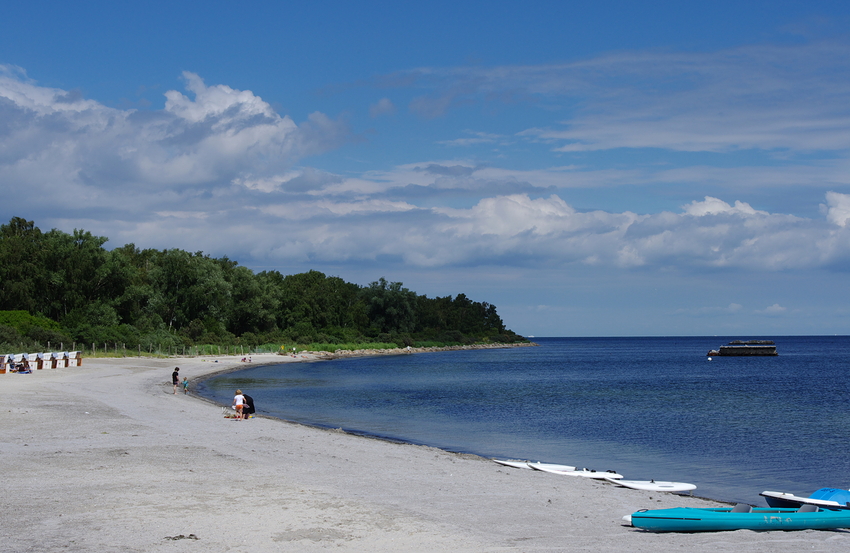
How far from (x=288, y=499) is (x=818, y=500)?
9.99m

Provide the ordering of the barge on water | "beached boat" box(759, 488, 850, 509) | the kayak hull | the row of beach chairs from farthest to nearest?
the barge on water, the row of beach chairs, "beached boat" box(759, 488, 850, 509), the kayak hull

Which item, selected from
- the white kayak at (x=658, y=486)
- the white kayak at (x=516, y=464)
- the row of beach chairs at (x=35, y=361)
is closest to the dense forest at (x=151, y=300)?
the row of beach chairs at (x=35, y=361)

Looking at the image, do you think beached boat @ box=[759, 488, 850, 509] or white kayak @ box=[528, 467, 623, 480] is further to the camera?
white kayak @ box=[528, 467, 623, 480]

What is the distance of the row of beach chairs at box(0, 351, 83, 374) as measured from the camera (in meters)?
45.8

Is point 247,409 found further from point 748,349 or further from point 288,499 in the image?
point 748,349

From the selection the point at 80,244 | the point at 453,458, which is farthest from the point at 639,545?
the point at 80,244

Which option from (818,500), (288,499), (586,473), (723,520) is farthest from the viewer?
(586,473)

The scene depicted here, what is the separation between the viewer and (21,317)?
238ft

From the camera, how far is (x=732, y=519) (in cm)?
1166

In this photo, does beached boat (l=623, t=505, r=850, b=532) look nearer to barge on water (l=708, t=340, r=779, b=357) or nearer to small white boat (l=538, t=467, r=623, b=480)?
small white boat (l=538, t=467, r=623, b=480)

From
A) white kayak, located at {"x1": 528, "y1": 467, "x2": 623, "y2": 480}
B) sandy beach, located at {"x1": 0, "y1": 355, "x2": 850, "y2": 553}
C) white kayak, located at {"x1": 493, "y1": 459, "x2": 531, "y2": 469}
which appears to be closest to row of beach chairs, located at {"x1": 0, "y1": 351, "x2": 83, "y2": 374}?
sandy beach, located at {"x1": 0, "y1": 355, "x2": 850, "y2": 553}

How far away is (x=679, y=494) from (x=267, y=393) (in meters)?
35.7

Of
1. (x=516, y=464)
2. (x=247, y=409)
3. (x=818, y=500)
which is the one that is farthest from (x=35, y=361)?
(x=818, y=500)

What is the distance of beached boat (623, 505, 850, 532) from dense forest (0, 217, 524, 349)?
64209mm
